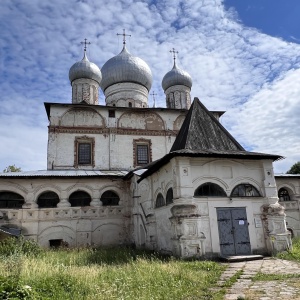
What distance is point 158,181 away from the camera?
11.8m

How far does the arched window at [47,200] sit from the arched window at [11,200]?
77 cm

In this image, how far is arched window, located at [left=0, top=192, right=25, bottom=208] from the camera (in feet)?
47.2

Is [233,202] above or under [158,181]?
under

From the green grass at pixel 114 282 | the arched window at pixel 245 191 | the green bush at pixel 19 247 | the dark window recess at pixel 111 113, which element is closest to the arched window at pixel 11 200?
the green bush at pixel 19 247

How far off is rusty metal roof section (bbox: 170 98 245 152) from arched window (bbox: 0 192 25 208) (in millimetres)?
7736

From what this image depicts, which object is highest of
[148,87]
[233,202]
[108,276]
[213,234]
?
[148,87]

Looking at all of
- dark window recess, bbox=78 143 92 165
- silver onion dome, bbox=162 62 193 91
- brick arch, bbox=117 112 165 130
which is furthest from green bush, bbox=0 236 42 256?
silver onion dome, bbox=162 62 193 91

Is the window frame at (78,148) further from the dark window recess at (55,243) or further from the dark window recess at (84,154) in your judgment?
the dark window recess at (55,243)

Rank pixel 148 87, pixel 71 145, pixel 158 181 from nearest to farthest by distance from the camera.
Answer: pixel 158 181
pixel 71 145
pixel 148 87

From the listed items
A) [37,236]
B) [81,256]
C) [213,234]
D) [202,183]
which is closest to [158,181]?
[202,183]

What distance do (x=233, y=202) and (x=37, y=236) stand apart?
28.8 ft

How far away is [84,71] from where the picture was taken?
19.9 metres

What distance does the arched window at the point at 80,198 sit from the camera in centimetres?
1523

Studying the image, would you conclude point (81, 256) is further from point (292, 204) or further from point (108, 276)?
point (292, 204)
